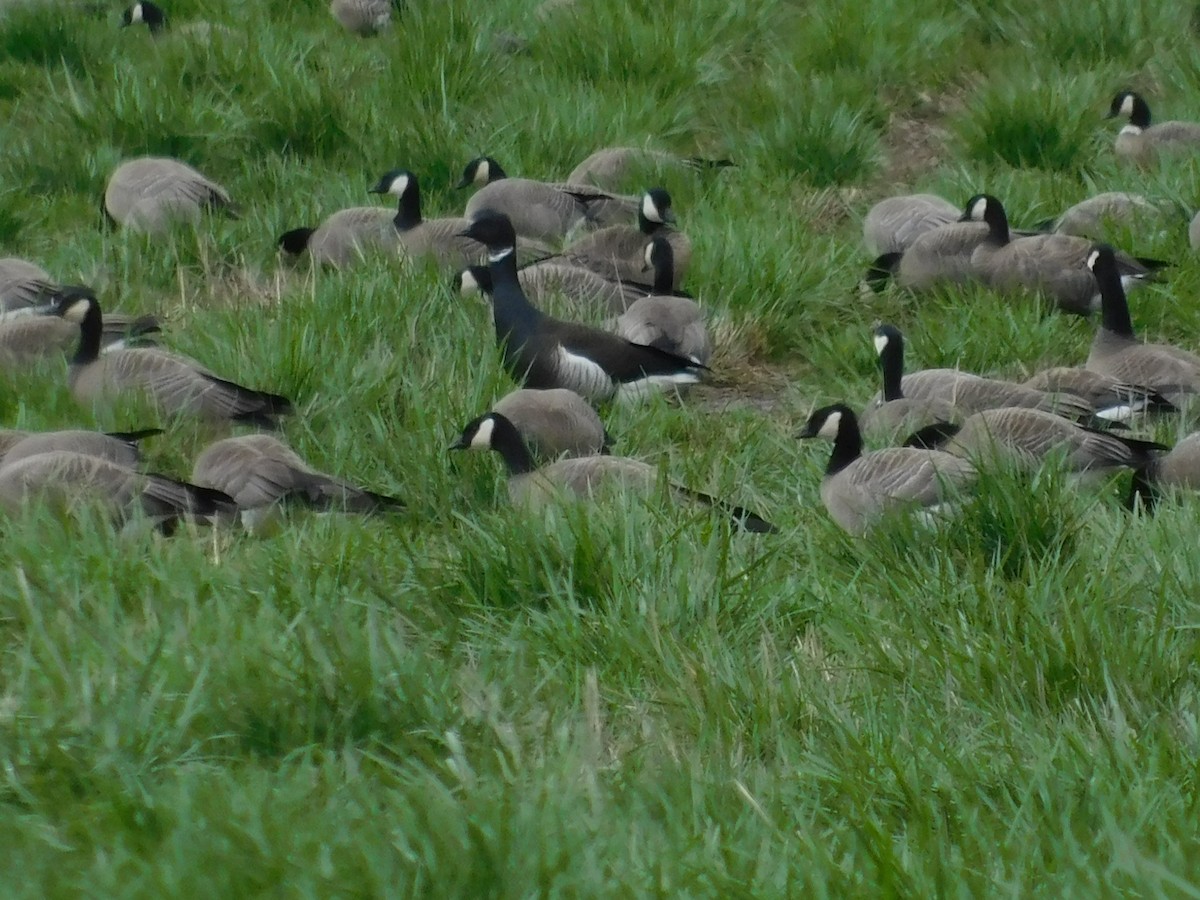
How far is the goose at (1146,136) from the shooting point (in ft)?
27.0

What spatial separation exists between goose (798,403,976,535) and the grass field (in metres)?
0.13

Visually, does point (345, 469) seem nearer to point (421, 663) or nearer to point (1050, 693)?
point (421, 663)

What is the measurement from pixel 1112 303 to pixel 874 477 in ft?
6.37

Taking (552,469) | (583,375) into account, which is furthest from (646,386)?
(552,469)

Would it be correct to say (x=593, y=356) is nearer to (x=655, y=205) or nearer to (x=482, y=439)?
(x=655, y=205)

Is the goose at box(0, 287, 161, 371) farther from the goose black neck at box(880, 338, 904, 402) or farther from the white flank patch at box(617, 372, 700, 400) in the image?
the goose black neck at box(880, 338, 904, 402)

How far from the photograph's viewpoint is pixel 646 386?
21.2 ft

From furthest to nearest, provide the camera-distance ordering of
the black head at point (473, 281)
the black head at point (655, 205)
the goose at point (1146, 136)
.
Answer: the goose at point (1146, 136), the black head at point (655, 205), the black head at point (473, 281)

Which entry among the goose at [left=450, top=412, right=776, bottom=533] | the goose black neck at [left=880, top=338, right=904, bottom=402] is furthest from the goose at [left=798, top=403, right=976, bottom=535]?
the goose black neck at [left=880, top=338, right=904, bottom=402]

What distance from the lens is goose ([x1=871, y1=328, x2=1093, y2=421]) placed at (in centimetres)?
586

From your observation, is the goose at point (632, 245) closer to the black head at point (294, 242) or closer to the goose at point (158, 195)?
the black head at point (294, 242)

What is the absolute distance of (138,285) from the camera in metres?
7.45

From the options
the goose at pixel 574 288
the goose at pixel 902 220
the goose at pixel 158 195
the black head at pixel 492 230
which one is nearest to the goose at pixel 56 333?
the goose at pixel 158 195

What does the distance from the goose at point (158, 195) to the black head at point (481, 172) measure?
1.24 metres
